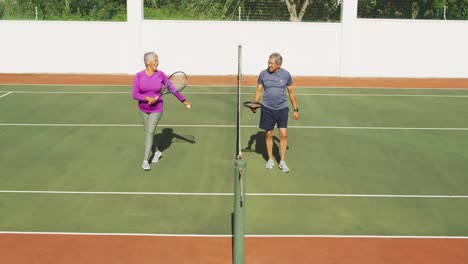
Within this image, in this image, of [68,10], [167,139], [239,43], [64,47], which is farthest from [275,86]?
[68,10]

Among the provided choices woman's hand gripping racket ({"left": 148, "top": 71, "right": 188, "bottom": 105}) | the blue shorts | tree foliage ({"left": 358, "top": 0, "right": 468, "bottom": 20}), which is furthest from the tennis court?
tree foliage ({"left": 358, "top": 0, "right": 468, "bottom": 20})

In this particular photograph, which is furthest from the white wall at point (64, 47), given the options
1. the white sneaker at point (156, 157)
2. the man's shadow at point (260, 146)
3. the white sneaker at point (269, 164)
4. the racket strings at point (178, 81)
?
the white sneaker at point (269, 164)

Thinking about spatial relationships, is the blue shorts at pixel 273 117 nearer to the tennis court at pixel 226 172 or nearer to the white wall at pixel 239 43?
the tennis court at pixel 226 172

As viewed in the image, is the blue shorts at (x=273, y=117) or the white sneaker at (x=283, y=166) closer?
the blue shorts at (x=273, y=117)

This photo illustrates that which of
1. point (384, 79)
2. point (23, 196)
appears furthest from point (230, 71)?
point (23, 196)

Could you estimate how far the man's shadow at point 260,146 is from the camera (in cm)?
1286

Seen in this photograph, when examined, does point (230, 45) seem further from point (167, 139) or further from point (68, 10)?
point (167, 139)

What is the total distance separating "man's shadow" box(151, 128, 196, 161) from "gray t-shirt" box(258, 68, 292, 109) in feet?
9.12

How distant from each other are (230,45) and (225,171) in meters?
12.8

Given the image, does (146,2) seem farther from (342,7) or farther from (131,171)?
(131,171)

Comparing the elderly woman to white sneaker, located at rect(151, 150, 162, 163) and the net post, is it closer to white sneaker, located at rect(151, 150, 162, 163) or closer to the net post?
white sneaker, located at rect(151, 150, 162, 163)

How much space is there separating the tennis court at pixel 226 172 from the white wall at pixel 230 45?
5.69 m

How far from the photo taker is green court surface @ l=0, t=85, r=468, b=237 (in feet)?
30.6

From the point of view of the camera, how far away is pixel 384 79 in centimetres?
2384
